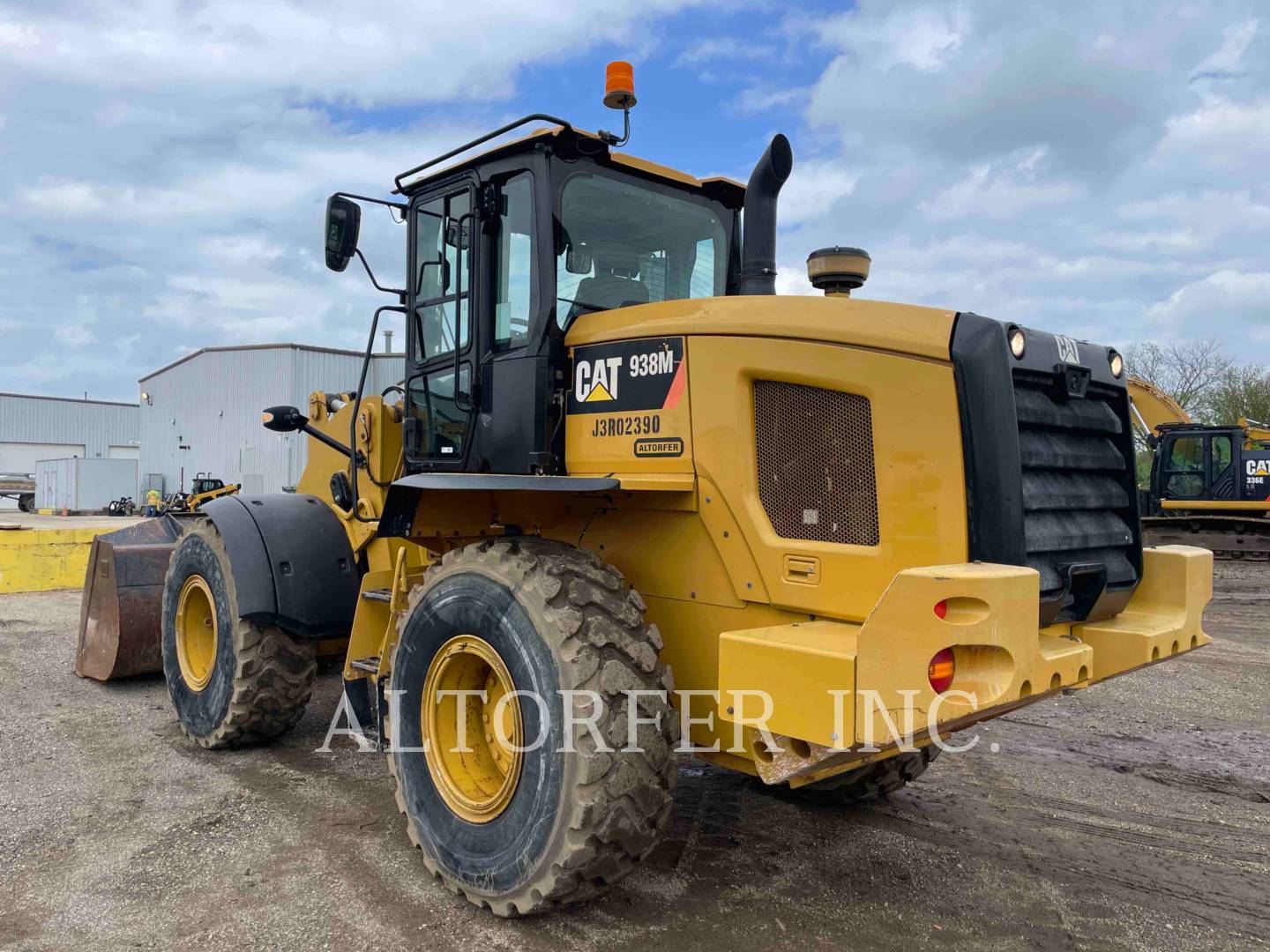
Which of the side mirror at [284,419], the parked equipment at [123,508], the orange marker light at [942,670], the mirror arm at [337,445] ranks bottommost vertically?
the orange marker light at [942,670]

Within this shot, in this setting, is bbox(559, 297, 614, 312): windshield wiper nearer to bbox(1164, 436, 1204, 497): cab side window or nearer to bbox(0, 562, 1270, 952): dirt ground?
bbox(0, 562, 1270, 952): dirt ground

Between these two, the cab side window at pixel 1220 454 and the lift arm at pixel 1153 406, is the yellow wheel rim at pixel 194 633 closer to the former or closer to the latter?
the lift arm at pixel 1153 406

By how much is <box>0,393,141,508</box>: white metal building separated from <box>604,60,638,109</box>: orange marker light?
2350 inches

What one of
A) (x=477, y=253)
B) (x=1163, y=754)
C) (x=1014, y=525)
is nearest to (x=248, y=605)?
(x=477, y=253)

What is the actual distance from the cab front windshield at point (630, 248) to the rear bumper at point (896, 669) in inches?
73.1

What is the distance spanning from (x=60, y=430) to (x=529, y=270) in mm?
A: 63763

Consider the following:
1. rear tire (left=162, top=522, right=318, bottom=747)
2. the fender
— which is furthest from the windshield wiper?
rear tire (left=162, top=522, right=318, bottom=747)

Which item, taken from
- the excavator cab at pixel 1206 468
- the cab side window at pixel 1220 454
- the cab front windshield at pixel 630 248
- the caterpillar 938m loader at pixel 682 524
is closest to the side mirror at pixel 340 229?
the caterpillar 938m loader at pixel 682 524

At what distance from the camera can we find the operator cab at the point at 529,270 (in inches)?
164

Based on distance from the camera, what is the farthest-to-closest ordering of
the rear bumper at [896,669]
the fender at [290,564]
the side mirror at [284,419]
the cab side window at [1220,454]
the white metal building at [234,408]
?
1. the white metal building at [234,408]
2. the cab side window at [1220,454]
3. the side mirror at [284,419]
4. the fender at [290,564]
5. the rear bumper at [896,669]

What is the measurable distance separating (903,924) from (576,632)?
65.0 inches

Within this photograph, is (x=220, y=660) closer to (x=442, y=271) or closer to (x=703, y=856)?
(x=442, y=271)

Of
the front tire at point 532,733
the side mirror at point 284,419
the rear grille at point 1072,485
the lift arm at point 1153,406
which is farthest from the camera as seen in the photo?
the lift arm at point 1153,406

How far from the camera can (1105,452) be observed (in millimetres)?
3859
